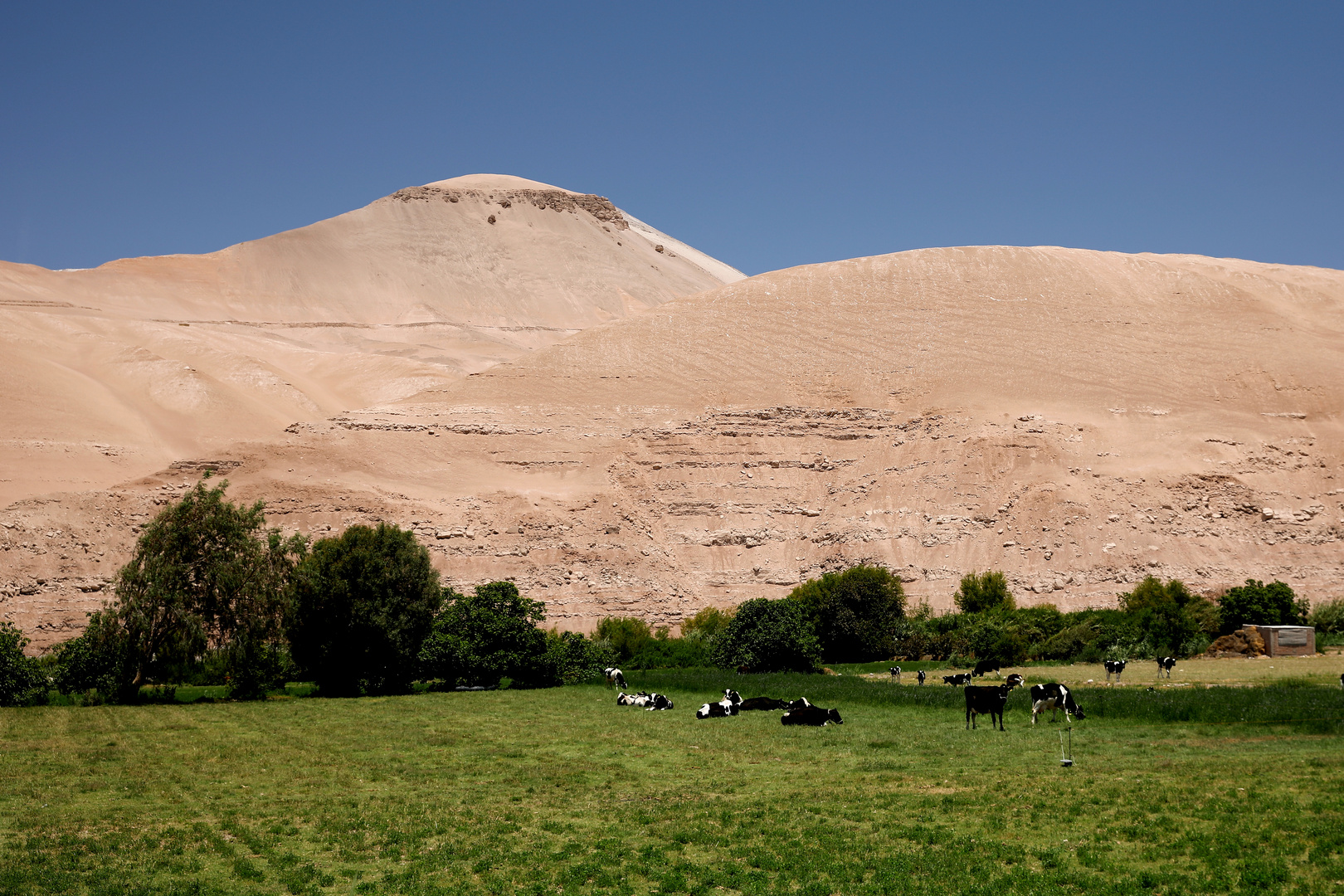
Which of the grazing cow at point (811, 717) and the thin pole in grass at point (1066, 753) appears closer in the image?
the thin pole in grass at point (1066, 753)

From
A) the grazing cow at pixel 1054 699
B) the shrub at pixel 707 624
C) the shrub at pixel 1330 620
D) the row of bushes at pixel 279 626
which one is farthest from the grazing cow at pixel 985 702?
the shrub at pixel 1330 620

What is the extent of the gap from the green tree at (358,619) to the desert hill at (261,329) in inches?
1842

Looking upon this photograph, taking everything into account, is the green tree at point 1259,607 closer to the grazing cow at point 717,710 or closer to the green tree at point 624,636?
the green tree at point 624,636

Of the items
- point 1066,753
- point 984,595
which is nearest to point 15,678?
point 1066,753

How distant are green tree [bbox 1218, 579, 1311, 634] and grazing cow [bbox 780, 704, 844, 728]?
28.9 metres

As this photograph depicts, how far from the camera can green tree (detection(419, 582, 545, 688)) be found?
3825cm

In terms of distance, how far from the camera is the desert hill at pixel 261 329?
89.2 meters

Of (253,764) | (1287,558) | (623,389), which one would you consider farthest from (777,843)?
(623,389)

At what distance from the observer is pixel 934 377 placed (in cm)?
7781

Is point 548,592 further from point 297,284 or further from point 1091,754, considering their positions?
point 297,284

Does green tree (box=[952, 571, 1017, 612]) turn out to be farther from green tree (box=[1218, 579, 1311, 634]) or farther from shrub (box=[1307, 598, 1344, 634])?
shrub (box=[1307, 598, 1344, 634])

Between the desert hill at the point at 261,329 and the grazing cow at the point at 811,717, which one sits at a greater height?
the desert hill at the point at 261,329

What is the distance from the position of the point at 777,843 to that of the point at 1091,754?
776 cm

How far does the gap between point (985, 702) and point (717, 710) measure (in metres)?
6.78
